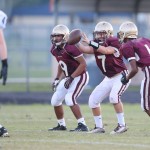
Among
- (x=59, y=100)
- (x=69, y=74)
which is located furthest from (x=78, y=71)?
(x=59, y=100)

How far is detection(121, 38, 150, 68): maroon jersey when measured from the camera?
39.0 feet

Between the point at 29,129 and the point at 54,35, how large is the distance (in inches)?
62.8

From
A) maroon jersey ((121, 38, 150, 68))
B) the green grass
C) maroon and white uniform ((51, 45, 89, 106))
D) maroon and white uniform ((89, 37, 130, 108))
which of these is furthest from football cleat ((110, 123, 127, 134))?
the green grass

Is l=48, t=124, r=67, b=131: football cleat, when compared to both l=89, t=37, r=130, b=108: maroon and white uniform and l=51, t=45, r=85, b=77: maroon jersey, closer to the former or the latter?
l=89, t=37, r=130, b=108: maroon and white uniform

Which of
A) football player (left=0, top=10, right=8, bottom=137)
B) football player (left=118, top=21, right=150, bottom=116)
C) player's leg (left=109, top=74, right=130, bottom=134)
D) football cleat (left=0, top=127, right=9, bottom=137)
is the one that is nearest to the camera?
football player (left=0, top=10, right=8, bottom=137)

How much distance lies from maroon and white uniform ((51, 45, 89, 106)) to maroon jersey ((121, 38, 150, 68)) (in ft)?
3.79

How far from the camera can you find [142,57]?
39.3 feet

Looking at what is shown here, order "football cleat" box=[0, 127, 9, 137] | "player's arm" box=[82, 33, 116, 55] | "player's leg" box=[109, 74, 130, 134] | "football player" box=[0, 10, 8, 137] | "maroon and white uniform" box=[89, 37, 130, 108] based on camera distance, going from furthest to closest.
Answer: "maroon and white uniform" box=[89, 37, 130, 108] → "player's leg" box=[109, 74, 130, 134] → "player's arm" box=[82, 33, 116, 55] → "football cleat" box=[0, 127, 9, 137] → "football player" box=[0, 10, 8, 137]

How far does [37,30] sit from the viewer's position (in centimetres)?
2786

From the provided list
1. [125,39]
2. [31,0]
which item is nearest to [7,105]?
[125,39]

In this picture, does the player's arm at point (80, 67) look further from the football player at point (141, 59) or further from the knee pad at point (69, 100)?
the football player at point (141, 59)

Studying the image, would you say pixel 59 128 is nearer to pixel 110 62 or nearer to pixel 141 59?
pixel 110 62

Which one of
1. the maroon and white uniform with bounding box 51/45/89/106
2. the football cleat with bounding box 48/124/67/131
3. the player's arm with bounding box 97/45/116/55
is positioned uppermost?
the player's arm with bounding box 97/45/116/55

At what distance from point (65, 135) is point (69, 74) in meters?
1.47
